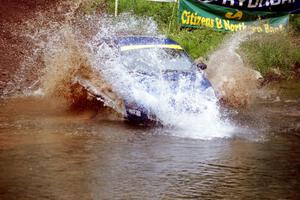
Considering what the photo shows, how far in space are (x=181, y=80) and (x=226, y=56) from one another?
217 inches

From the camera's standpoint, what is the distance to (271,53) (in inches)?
693

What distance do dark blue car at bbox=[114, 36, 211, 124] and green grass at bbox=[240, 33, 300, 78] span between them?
218 inches

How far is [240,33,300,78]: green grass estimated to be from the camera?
17188 millimetres

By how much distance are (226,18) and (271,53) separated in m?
1.98

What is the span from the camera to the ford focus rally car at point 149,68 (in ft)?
34.0

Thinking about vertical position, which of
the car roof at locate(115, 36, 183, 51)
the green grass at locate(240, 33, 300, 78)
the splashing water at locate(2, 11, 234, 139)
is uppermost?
the green grass at locate(240, 33, 300, 78)

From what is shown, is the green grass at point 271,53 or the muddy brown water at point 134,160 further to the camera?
the green grass at point 271,53

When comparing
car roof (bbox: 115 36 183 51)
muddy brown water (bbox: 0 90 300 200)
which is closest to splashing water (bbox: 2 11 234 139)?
car roof (bbox: 115 36 183 51)

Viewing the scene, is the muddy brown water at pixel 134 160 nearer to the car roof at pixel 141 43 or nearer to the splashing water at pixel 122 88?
the splashing water at pixel 122 88

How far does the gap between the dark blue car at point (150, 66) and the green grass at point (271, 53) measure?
5.54 meters

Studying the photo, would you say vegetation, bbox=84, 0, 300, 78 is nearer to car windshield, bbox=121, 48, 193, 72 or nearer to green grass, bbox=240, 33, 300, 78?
green grass, bbox=240, 33, 300, 78

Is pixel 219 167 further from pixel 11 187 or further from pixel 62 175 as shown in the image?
pixel 11 187

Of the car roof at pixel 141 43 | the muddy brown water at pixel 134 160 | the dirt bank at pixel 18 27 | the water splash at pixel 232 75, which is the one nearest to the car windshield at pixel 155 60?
the car roof at pixel 141 43

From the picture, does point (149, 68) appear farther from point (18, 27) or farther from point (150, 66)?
point (18, 27)
